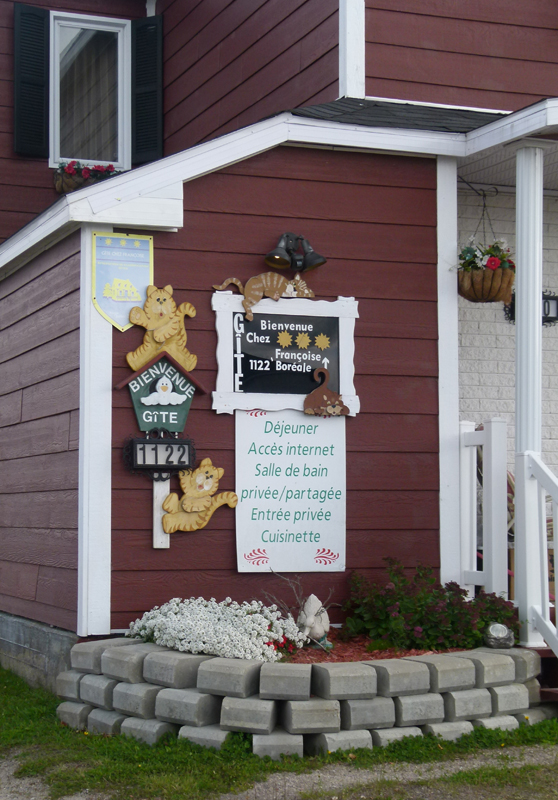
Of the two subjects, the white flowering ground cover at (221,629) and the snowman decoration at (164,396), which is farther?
the snowman decoration at (164,396)

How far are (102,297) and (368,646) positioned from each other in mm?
2586

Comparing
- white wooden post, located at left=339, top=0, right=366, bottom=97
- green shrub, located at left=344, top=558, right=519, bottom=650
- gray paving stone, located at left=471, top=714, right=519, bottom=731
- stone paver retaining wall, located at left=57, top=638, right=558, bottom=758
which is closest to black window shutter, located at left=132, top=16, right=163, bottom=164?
white wooden post, located at left=339, top=0, right=366, bottom=97

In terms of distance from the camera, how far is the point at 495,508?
631cm

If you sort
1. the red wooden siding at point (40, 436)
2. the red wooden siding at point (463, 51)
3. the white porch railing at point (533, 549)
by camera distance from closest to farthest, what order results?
the white porch railing at point (533, 549) < the red wooden siding at point (40, 436) < the red wooden siding at point (463, 51)

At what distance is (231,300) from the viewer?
614 cm


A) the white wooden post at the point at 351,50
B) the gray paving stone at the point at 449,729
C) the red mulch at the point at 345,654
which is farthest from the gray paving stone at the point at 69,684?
the white wooden post at the point at 351,50

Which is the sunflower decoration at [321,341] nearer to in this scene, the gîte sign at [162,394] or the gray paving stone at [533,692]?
the gîte sign at [162,394]

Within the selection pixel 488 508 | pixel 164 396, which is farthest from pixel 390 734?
pixel 164 396

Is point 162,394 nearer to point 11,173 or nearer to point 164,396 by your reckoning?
point 164,396

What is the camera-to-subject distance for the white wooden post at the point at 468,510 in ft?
21.2

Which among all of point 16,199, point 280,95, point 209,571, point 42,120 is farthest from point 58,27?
point 209,571

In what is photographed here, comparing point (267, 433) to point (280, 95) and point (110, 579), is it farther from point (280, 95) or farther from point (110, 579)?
point (280, 95)

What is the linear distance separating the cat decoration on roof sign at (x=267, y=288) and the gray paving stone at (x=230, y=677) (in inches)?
85.9

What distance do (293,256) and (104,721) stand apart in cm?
294
